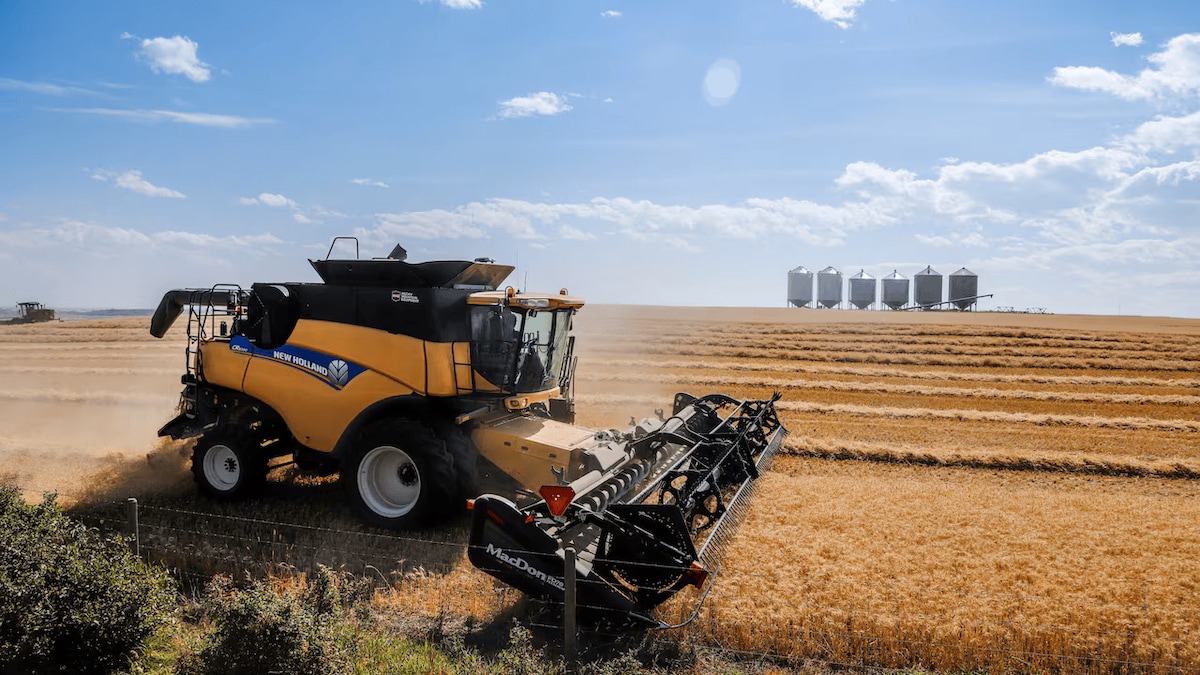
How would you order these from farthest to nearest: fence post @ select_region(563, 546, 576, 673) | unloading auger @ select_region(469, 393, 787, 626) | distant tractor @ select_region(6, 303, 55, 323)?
distant tractor @ select_region(6, 303, 55, 323)
unloading auger @ select_region(469, 393, 787, 626)
fence post @ select_region(563, 546, 576, 673)

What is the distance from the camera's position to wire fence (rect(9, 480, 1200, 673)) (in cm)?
531

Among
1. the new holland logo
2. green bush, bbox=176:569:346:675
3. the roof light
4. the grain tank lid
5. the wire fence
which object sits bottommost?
the wire fence

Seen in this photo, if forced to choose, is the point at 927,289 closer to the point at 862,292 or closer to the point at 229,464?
the point at 862,292

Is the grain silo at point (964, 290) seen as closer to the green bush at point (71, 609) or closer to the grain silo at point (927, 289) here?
the grain silo at point (927, 289)

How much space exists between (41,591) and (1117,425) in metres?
17.4

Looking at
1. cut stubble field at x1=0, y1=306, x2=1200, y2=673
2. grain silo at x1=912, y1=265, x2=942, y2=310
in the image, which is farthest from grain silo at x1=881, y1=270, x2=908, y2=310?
cut stubble field at x1=0, y1=306, x2=1200, y2=673

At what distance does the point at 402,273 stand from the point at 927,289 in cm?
6402

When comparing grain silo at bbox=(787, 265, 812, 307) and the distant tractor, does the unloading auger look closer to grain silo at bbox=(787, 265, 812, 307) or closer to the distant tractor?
the distant tractor

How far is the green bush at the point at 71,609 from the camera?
4.78 m

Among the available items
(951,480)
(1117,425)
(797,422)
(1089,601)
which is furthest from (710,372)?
(1089,601)

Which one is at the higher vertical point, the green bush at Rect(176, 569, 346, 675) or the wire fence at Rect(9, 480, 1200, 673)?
the green bush at Rect(176, 569, 346, 675)

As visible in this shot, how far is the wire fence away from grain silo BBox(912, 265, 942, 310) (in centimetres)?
6283

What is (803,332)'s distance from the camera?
34.0 m

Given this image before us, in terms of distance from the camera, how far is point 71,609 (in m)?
4.86
